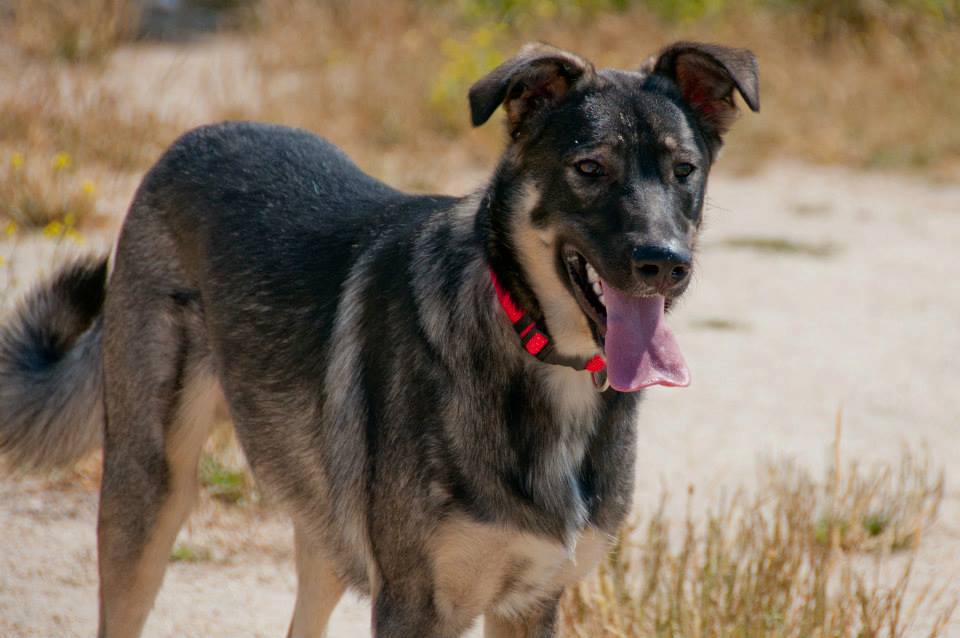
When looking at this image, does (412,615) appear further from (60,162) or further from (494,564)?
(60,162)

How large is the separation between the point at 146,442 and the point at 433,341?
111cm

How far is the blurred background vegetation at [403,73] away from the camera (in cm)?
877

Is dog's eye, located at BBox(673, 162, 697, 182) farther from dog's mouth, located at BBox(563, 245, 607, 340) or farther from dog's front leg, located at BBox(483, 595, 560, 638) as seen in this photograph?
dog's front leg, located at BBox(483, 595, 560, 638)

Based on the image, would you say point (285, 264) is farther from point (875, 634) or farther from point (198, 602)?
point (875, 634)

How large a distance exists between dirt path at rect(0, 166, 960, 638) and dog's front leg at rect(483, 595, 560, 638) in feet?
4.18

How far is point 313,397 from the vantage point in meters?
3.51

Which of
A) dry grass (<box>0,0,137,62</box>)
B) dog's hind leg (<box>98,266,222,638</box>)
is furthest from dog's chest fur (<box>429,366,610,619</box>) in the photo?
dry grass (<box>0,0,137,62</box>)

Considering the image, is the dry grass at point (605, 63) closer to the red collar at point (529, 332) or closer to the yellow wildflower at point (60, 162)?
the yellow wildflower at point (60, 162)

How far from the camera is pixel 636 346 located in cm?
300

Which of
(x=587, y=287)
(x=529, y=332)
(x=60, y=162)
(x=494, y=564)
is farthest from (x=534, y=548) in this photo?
(x=60, y=162)

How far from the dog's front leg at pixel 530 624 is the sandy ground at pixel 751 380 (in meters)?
1.24

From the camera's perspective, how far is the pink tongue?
298 centimetres

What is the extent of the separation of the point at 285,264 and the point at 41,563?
73.9 inches

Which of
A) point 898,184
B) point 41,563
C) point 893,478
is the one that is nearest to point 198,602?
point 41,563
